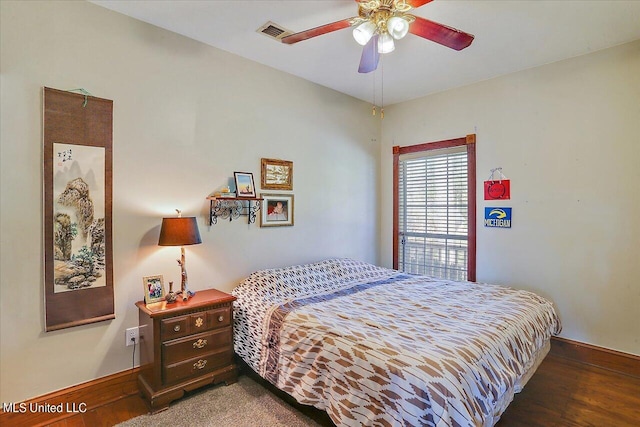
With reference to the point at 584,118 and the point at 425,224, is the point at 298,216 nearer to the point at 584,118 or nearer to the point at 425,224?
the point at 425,224

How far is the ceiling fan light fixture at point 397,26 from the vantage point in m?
1.86

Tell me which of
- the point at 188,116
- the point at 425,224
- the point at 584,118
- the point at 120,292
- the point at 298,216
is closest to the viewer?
the point at 120,292

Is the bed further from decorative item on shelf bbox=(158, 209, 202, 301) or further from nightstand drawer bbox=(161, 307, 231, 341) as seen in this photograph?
decorative item on shelf bbox=(158, 209, 202, 301)

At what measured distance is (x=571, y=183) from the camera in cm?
303

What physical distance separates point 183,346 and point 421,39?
9.72ft

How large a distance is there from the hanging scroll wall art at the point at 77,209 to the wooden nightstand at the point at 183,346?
14.0 inches

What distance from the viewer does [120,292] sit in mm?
2396

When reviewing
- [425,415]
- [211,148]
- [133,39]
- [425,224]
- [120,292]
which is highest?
[133,39]

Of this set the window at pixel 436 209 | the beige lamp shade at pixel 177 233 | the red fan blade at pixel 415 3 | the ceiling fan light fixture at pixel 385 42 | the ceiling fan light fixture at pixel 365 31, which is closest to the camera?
the red fan blade at pixel 415 3

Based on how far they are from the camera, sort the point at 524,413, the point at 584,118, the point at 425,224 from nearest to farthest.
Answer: the point at 524,413 < the point at 584,118 < the point at 425,224

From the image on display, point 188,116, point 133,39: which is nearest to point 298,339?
point 188,116

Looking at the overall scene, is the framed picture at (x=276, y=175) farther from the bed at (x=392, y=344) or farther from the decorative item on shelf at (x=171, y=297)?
the decorative item on shelf at (x=171, y=297)

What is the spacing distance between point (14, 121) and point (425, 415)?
9.12 feet

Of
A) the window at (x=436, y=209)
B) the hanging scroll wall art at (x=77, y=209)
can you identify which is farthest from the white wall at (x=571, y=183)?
the hanging scroll wall art at (x=77, y=209)
